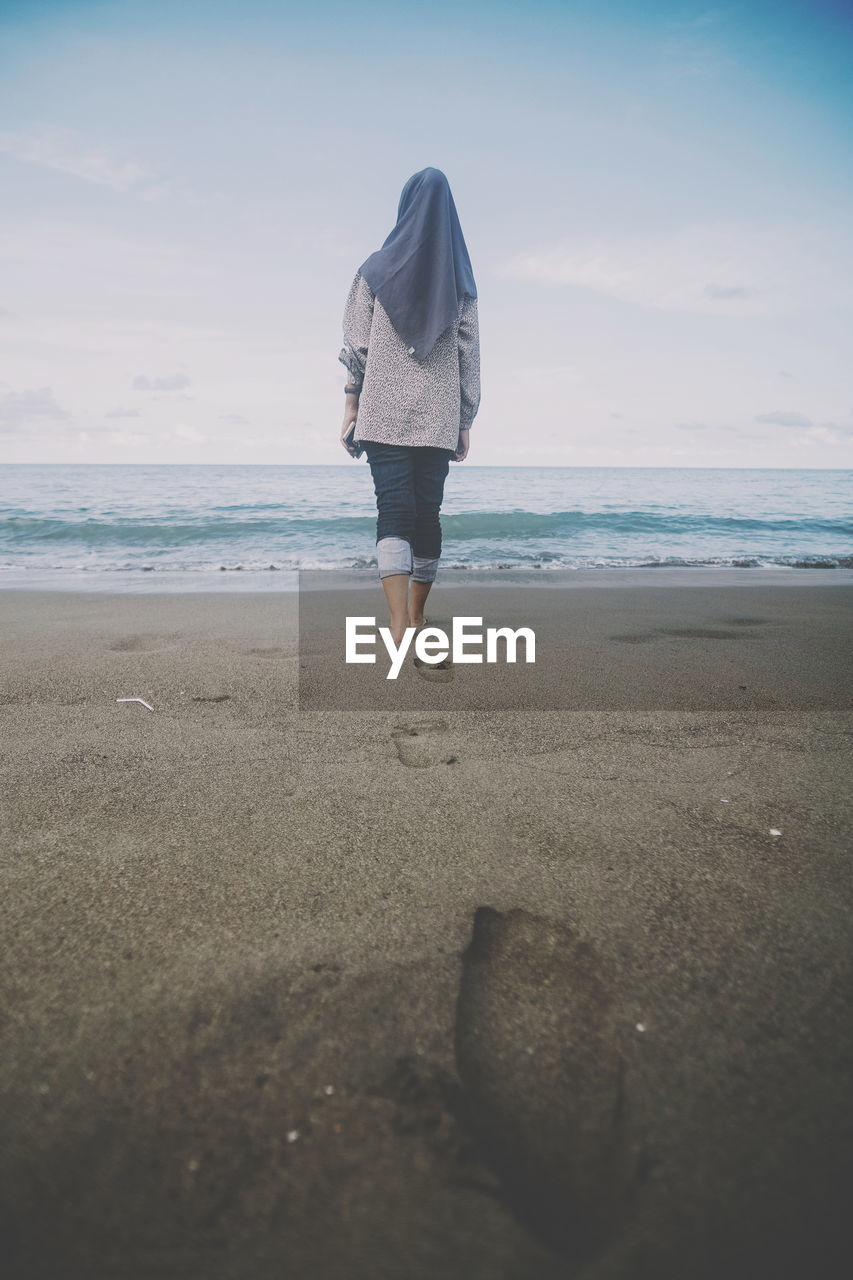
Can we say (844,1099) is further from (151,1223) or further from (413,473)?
(413,473)

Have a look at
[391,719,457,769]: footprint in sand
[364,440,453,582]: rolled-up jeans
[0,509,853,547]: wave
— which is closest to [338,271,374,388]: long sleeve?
[364,440,453,582]: rolled-up jeans

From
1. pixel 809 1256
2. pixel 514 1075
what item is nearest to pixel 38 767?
pixel 514 1075

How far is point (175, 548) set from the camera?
9.00 metres

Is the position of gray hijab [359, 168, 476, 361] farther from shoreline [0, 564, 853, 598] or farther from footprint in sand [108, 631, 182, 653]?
shoreline [0, 564, 853, 598]

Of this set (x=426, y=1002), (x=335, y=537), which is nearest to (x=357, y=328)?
(x=426, y=1002)

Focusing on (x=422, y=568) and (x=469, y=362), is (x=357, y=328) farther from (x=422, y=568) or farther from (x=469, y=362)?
(x=422, y=568)

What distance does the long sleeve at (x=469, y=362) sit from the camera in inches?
107

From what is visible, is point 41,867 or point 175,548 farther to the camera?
point 175,548

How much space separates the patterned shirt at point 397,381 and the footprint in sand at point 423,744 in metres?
1.23

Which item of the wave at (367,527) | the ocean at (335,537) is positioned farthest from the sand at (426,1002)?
the wave at (367,527)

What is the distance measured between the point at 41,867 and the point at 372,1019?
2.24 ft

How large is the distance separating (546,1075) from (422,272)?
2.60 meters

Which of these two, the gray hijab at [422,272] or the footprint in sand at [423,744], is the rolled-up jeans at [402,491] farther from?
the footprint in sand at [423,744]

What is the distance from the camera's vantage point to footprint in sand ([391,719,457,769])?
1.63 meters
